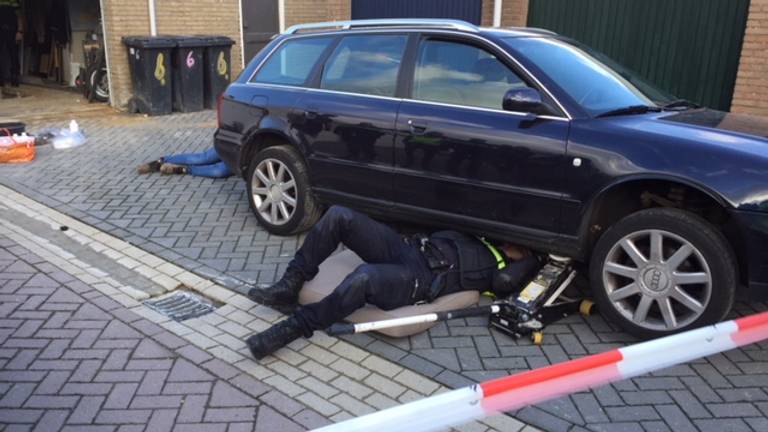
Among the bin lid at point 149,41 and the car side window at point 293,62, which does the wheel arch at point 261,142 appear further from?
the bin lid at point 149,41

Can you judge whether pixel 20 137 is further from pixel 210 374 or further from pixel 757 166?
pixel 757 166

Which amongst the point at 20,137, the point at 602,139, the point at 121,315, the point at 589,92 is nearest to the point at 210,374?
the point at 121,315

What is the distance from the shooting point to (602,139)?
3789 mm

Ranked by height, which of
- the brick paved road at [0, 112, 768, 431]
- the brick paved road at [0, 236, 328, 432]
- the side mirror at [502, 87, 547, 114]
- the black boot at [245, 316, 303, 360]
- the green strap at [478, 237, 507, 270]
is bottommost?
the brick paved road at [0, 236, 328, 432]

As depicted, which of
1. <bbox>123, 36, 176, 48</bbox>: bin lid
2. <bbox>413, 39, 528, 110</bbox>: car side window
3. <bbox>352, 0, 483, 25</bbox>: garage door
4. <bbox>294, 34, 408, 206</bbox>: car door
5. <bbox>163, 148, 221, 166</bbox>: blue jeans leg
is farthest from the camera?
<bbox>352, 0, 483, 25</bbox>: garage door

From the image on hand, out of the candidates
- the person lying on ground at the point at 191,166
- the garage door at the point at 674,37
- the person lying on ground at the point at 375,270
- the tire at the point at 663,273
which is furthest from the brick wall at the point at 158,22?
the tire at the point at 663,273

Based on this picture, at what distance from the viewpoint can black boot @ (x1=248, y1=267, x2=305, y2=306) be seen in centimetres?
402

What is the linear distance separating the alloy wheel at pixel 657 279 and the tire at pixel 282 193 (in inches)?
97.5

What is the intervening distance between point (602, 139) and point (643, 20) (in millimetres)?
6202

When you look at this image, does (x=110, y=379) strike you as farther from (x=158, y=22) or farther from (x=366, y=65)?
(x=158, y=22)

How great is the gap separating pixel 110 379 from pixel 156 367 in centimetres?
24

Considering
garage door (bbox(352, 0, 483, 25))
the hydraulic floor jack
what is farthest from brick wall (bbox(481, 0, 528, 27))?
the hydraulic floor jack

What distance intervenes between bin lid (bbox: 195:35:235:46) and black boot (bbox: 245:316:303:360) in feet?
29.5

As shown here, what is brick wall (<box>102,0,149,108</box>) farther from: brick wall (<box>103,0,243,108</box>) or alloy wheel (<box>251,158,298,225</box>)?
alloy wheel (<box>251,158,298,225</box>)
